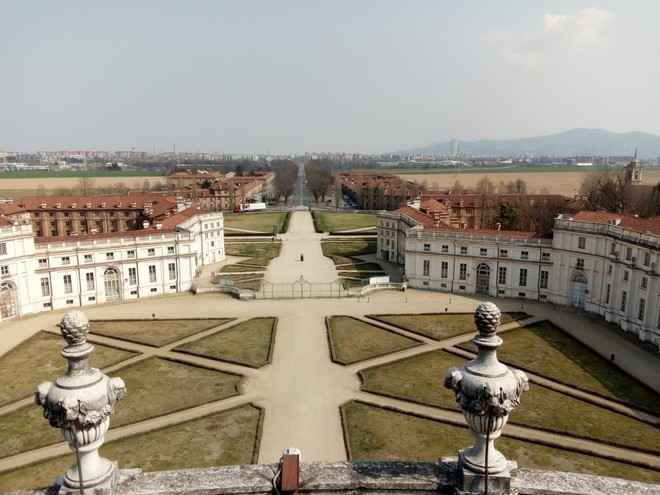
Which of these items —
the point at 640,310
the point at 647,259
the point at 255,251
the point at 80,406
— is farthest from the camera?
the point at 255,251

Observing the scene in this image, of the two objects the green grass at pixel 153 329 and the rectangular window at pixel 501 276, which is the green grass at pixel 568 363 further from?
the green grass at pixel 153 329

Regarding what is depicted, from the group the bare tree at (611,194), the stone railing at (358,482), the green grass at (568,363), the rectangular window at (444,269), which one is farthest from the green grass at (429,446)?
the bare tree at (611,194)

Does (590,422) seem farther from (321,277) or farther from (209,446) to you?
(321,277)

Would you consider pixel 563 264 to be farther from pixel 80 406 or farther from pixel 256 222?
pixel 256 222

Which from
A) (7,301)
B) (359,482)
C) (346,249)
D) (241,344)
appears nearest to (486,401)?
(359,482)

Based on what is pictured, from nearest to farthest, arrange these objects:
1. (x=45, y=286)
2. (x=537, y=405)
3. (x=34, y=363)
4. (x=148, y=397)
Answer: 1. (x=537, y=405)
2. (x=148, y=397)
3. (x=34, y=363)
4. (x=45, y=286)

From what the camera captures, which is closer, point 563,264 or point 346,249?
point 563,264

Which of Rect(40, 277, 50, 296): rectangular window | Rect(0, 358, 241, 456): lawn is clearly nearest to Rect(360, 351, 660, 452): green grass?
Rect(0, 358, 241, 456): lawn

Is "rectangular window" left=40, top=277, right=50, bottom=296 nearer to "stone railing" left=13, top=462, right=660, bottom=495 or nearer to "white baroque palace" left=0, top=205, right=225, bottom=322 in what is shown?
"white baroque palace" left=0, top=205, right=225, bottom=322
